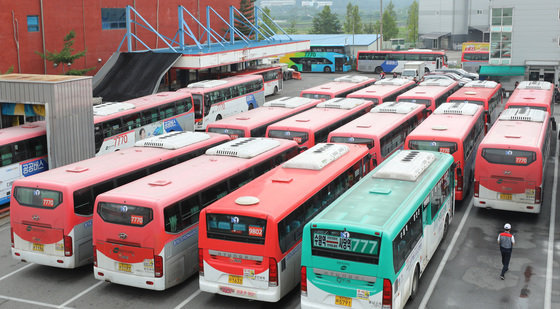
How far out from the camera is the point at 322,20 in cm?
12525

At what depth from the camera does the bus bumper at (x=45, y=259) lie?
14.5 meters

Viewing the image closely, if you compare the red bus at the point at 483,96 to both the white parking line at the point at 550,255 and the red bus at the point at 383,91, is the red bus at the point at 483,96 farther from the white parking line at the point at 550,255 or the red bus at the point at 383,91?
the white parking line at the point at 550,255

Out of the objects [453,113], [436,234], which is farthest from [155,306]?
[453,113]

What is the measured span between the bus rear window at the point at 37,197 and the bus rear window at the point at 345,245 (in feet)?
21.2

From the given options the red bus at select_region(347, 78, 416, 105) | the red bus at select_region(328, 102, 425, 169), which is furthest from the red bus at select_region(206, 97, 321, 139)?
the red bus at select_region(347, 78, 416, 105)

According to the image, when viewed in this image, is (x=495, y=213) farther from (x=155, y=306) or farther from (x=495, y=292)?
(x=155, y=306)

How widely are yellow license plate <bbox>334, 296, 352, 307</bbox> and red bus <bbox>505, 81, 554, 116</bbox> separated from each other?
18520mm

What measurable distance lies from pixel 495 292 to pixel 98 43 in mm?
32851

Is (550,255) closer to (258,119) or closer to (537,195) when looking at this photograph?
(537,195)

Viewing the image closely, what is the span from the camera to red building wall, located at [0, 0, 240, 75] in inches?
1292

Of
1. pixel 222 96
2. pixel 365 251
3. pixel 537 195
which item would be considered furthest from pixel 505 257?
pixel 222 96

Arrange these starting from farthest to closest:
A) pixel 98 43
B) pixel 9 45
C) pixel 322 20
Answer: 1. pixel 322 20
2. pixel 98 43
3. pixel 9 45

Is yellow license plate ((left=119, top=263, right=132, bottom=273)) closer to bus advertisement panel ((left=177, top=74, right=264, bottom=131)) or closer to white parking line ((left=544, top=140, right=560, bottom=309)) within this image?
white parking line ((left=544, top=140, right=560, bottom=309))

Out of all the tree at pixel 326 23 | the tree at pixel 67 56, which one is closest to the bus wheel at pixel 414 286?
the tree at pixel 67 56
